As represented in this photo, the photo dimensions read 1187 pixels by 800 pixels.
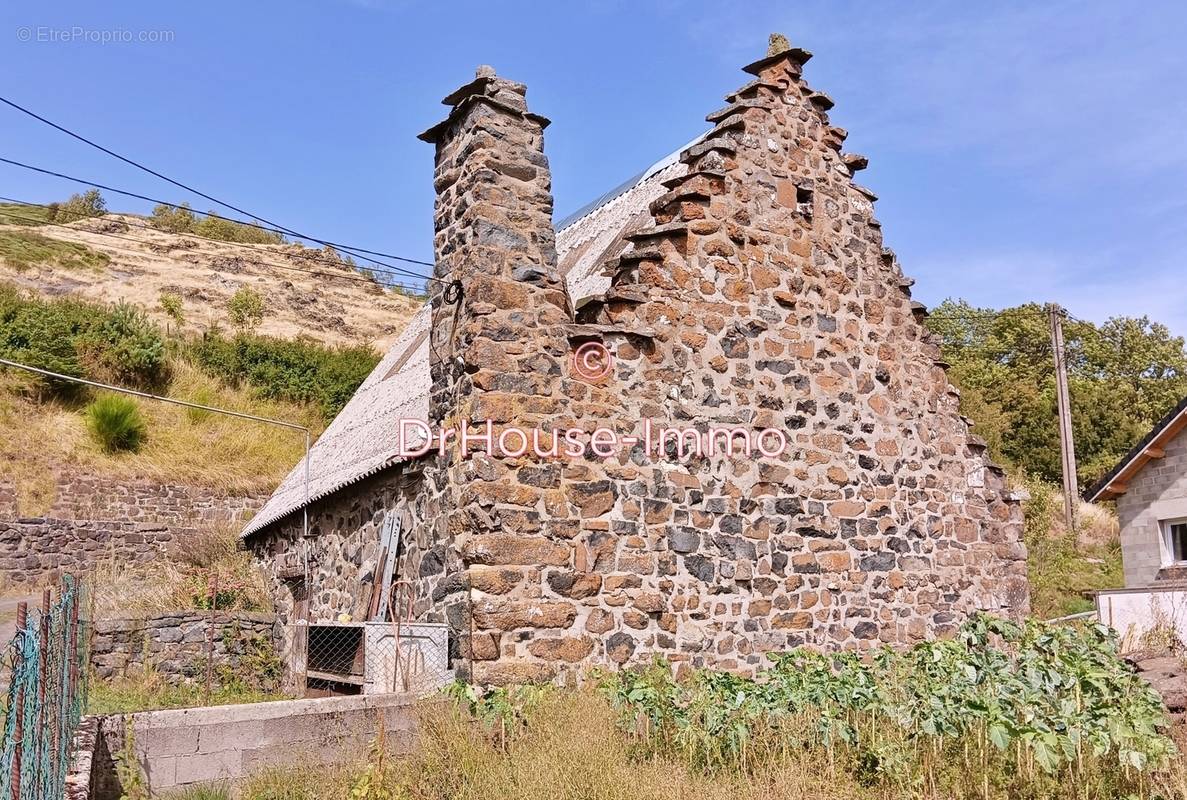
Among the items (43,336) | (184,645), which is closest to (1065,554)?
(184,645)

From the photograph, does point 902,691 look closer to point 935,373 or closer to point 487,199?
point 487,199

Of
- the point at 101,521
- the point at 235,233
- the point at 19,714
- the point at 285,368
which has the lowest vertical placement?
the point at 19,714

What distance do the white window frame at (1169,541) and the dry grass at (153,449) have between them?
19193 mm

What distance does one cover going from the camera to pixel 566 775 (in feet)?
20.5

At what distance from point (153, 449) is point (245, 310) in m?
20.4

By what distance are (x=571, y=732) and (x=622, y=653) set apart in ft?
6.17

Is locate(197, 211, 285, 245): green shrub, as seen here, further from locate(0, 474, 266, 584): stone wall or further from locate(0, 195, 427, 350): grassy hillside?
locate(0, 474, 266, 584): stone wall

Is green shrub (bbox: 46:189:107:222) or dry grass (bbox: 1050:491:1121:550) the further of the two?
green shrub (bbox: 46:189:107:222)

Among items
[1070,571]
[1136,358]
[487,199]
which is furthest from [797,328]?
[1136,358]

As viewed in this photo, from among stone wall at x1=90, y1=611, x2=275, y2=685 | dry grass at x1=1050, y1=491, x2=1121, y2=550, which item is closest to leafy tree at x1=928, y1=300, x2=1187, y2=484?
dry grass at x1=1050, y1=491, x2=1121, y2=550

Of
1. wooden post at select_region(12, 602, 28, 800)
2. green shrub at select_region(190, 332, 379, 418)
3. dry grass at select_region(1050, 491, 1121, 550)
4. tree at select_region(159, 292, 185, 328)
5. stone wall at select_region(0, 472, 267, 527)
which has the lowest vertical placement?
wooden post at select_region(12, 602, 28, 800)

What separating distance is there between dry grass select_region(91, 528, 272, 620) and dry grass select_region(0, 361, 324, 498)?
3641mm

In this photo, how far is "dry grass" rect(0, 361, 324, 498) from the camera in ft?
73.3

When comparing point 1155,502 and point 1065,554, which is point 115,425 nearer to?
point 1155,502
